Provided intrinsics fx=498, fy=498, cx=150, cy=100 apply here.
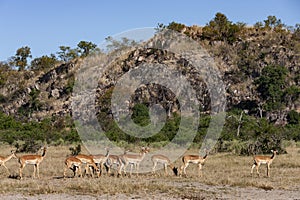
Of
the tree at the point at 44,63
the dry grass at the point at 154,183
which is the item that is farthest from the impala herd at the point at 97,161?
the tree at the point at 44,63

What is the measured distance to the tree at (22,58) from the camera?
8725 cm

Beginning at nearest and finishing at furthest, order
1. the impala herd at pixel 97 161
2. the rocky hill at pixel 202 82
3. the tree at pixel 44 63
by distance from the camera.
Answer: the impala herd at pixel 97 161
the rocky hill at pixel 202 82
the tree at pixel 44 63

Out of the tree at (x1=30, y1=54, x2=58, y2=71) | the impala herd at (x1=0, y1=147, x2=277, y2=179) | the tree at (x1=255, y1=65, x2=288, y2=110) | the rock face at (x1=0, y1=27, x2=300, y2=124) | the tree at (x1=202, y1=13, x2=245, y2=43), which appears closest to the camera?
the impala herd at (x1=0, y1=147, x2=277, y2=179)

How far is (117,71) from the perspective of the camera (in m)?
70.2

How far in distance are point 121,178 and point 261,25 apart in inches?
2548

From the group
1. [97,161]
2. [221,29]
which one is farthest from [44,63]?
[97,161]

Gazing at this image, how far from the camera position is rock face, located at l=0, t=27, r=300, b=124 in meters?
62.3

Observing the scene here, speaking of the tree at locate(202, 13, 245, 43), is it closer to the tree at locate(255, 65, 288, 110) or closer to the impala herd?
the tree at locate(255, 65, 288, 110)

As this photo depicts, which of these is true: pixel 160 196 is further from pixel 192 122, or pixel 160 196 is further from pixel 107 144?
pixel 192 122

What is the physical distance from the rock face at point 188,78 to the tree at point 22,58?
911 cm

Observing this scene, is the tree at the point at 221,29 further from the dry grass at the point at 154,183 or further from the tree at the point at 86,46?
the dry grass at the point at 154,183

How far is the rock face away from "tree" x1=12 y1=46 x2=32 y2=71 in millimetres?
9111

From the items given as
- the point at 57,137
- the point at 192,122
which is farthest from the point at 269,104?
the point at 57,137

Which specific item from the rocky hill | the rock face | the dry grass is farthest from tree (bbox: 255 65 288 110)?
the dry grass
